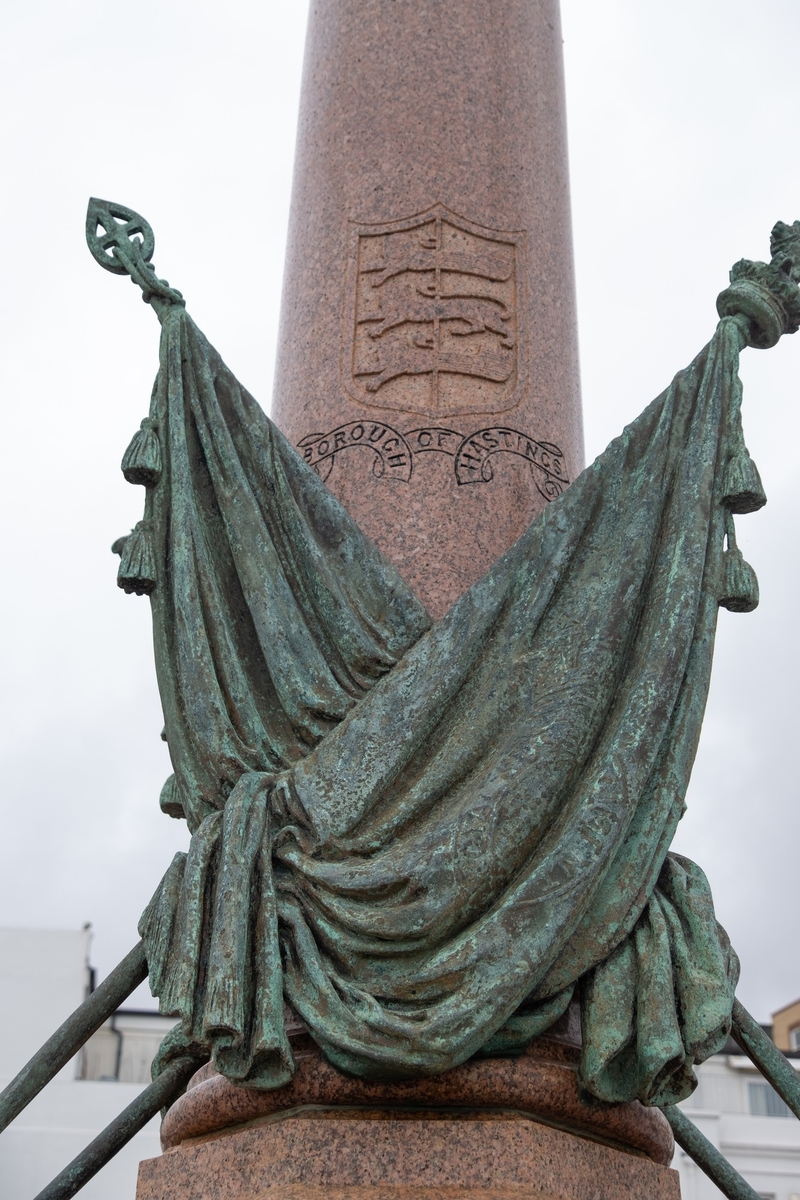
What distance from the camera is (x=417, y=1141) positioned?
4211 millimetres

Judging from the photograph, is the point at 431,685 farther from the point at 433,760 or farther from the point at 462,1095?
the point at 462,1095

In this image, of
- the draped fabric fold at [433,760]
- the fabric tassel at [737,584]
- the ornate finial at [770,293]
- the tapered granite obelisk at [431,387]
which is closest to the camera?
the tapered granite obelisk at [431,387]

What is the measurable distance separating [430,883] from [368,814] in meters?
0.34

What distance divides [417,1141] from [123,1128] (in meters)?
1.32

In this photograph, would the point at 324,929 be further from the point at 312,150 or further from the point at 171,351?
the point at 312,150

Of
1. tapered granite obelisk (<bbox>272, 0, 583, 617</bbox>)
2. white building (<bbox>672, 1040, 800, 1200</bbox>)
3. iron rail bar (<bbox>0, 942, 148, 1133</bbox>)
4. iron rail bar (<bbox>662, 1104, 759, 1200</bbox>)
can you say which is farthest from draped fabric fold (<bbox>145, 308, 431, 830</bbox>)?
white building (<bbox>672, 1040, 800, 1200</bbox>)

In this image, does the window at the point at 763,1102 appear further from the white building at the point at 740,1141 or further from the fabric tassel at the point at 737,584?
the fabric tassel at the point at 737,584

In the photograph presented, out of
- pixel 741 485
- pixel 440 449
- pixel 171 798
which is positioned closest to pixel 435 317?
pixel 440 449

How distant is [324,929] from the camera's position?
4.48m

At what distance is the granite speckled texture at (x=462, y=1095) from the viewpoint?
431 cm

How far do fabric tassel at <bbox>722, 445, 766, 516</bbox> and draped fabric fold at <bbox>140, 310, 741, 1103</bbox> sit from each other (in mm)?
42

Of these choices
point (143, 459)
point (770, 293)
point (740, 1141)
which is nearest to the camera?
point (143, 459)

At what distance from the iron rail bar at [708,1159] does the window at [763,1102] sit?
25339 millimetres

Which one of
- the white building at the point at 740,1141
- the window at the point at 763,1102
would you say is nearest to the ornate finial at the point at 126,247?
the white building at the point at 740,1141
